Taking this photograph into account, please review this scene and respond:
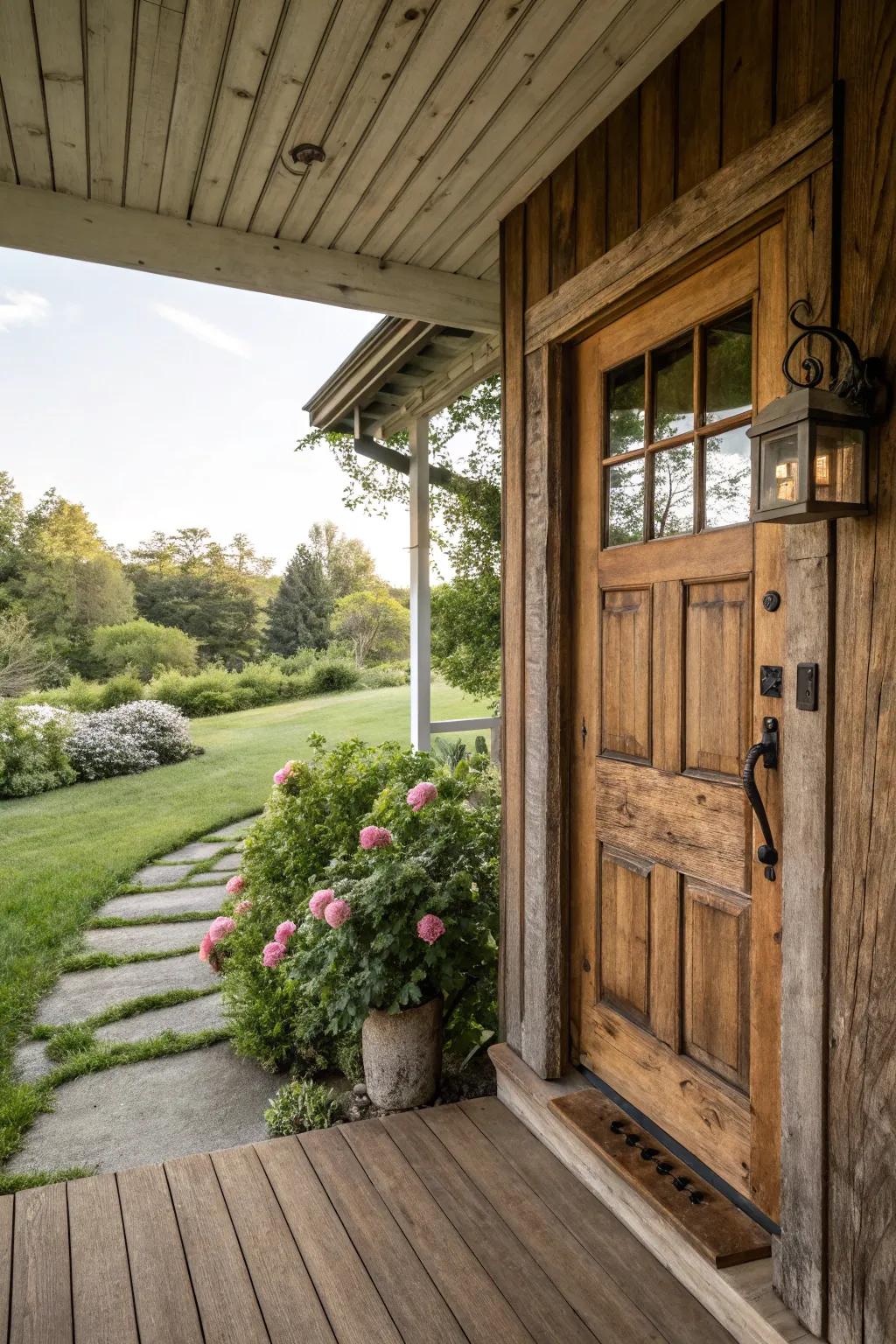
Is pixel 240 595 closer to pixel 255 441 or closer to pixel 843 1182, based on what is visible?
pixel 255 441

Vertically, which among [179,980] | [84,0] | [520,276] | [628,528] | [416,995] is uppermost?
[84,0]

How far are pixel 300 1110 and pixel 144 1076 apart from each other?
776 mm

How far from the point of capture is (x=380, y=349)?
143 inches

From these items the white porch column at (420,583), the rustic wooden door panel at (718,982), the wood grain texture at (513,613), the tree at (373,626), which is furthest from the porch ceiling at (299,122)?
the tree at (373,626)

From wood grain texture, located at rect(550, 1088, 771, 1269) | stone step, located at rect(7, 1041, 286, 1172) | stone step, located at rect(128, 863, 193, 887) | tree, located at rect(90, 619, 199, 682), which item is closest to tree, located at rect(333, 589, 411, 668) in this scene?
tree, located at rect(90, 619, 199, 682)

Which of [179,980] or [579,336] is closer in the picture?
[579,336]

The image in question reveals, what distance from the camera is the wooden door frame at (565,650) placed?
1344 millimetres

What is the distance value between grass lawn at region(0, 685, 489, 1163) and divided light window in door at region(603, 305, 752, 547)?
8.77 ft

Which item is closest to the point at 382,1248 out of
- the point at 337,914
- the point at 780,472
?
the point at 337,914

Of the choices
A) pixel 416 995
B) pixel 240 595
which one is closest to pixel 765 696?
pixel 416 995

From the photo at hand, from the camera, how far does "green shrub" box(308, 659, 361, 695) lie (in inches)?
475

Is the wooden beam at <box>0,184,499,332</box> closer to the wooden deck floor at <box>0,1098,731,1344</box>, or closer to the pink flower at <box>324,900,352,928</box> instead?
the pink flower at <box>324,900,352,928</box>

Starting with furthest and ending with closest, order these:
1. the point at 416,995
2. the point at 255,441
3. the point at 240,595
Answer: the point at 255,441 < the point at 240,595 < the point at 416,995

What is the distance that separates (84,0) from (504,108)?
92cm
